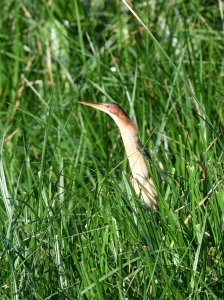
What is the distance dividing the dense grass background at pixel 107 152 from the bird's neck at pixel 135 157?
0.04 m

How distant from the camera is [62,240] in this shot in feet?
10.4

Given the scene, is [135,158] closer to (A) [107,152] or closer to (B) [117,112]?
(B) [117,112]

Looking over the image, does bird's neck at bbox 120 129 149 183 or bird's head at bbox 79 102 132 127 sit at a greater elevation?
bird's head at bbox 79 102 132 127

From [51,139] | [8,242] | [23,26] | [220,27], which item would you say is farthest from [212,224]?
[23,26]

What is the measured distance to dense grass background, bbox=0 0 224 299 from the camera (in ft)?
9.60

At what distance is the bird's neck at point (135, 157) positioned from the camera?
3594mm

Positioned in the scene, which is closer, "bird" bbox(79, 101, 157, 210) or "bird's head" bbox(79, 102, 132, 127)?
"bird" bbox(79, 101, 157, 210)

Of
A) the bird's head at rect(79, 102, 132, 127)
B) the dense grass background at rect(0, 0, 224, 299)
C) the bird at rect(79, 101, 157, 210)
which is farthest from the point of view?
the bird's head at rect(79, 102, 132, 127)

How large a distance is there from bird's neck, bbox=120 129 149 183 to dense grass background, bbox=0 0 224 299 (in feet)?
0.14

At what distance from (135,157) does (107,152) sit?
3.11ft

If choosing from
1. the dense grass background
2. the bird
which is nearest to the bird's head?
the bird

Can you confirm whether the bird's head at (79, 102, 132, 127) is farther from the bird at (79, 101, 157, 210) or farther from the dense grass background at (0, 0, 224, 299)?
the dense grass background at (0, 0, 224, 299)

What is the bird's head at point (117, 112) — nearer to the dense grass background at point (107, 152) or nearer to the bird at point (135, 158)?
the bird at point (135, 158)

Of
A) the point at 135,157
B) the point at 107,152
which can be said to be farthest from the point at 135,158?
the point at 107,152
